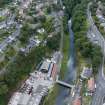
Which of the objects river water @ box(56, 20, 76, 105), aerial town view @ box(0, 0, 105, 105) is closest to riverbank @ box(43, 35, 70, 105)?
aerial town view @ box(0, 0, 105, 105)

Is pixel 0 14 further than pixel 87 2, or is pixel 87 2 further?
pixel 87 2

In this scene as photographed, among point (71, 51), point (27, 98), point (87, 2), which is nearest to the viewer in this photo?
point (27, 98)

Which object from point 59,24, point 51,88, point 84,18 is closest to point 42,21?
point 59,24

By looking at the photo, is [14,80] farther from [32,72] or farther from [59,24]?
[59,24]

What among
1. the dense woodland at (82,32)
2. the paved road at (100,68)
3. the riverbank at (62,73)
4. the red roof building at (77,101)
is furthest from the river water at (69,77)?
the paved road at (100,68)

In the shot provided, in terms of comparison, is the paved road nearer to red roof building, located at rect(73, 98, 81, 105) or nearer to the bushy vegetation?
the bushy vegetation

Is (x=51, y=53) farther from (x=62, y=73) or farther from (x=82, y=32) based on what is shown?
(x=82, y=32)

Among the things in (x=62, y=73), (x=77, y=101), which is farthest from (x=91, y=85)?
(x=62, y=73)

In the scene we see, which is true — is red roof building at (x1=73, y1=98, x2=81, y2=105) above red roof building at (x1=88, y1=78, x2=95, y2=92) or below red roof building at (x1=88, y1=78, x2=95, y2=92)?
below
